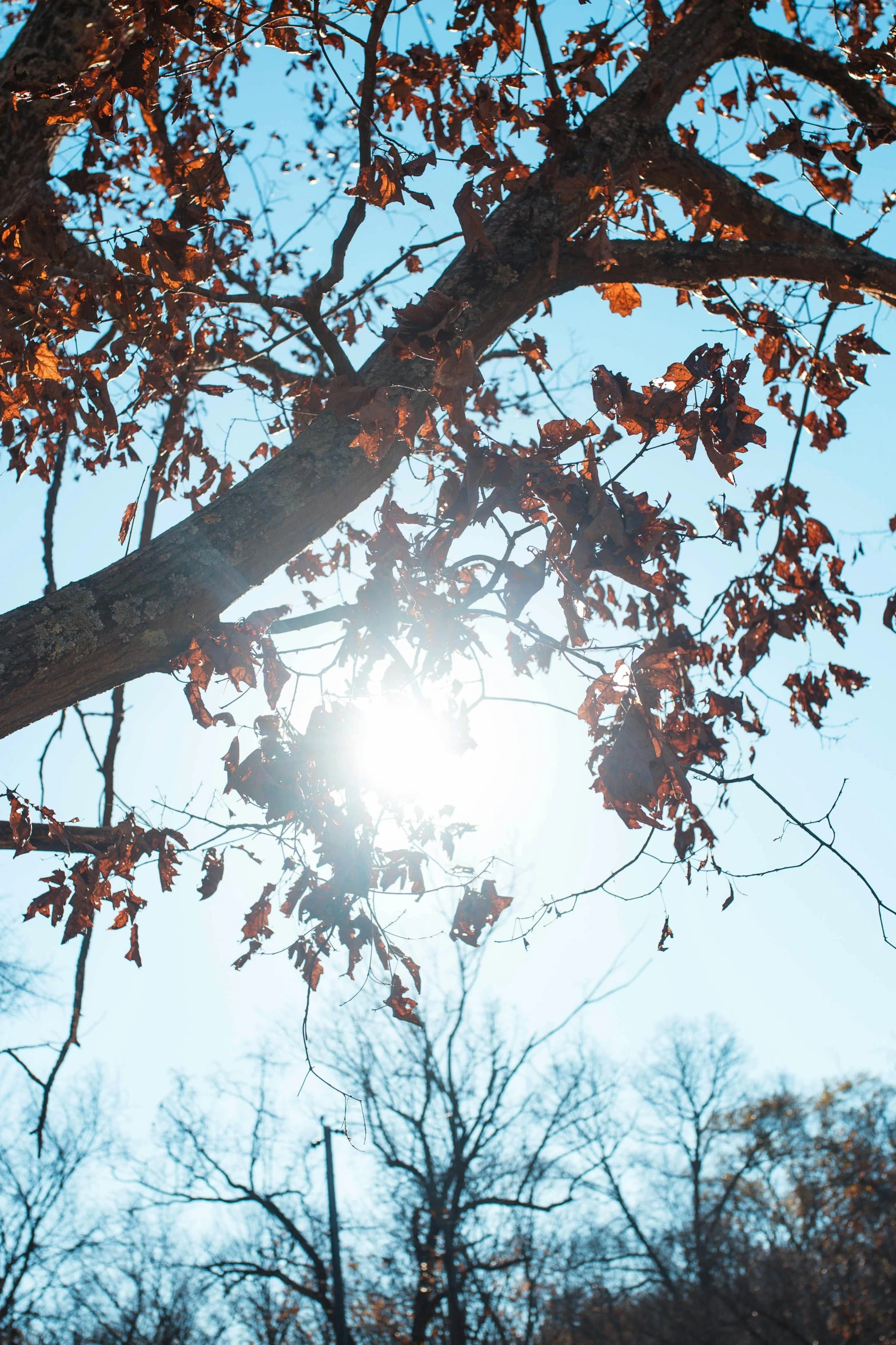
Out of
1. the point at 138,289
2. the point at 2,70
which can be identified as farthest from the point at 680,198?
the point at 2,70

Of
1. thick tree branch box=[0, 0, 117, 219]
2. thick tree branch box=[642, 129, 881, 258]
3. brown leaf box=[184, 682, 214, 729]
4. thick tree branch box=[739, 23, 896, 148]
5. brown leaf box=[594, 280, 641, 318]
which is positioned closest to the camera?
thick tree branch box=[0, 0, 117, 219]

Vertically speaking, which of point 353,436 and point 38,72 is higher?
point 38,72

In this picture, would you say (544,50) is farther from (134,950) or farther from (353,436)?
(134,950)

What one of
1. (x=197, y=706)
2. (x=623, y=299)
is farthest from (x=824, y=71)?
(x=197, y=706)

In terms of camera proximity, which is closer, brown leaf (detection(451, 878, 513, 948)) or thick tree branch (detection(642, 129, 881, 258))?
brown leaf (detection(451, 878, 513, 948))

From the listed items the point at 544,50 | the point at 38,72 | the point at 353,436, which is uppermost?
the point at 544,50

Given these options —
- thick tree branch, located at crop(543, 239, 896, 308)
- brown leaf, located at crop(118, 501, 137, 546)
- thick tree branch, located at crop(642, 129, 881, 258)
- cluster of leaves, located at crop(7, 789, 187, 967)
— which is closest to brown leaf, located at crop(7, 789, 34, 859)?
cluster of leaves, located at crop(7, 789, 187, 967)

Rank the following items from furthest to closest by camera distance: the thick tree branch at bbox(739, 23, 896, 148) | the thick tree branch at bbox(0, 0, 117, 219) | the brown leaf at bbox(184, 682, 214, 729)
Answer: the thick tree branch at bbox(739, 23, 896, 148)
the brown leaf at bbox(184, 682, 214, 729)
the thick tree branch at bbox(0, 0, 117, 219)

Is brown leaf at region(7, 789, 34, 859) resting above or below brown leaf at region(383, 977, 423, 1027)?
above

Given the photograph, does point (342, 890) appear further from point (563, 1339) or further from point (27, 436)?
point (563, 1339)

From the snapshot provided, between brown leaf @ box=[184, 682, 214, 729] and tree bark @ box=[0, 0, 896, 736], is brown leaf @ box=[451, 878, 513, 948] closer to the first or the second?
brown leaf @ box=[184, 682, 214, 729]

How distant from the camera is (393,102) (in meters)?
3.96

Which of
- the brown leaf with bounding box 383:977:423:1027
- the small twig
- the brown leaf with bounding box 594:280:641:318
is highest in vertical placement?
the small twig

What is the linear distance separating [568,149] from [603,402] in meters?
1.49
